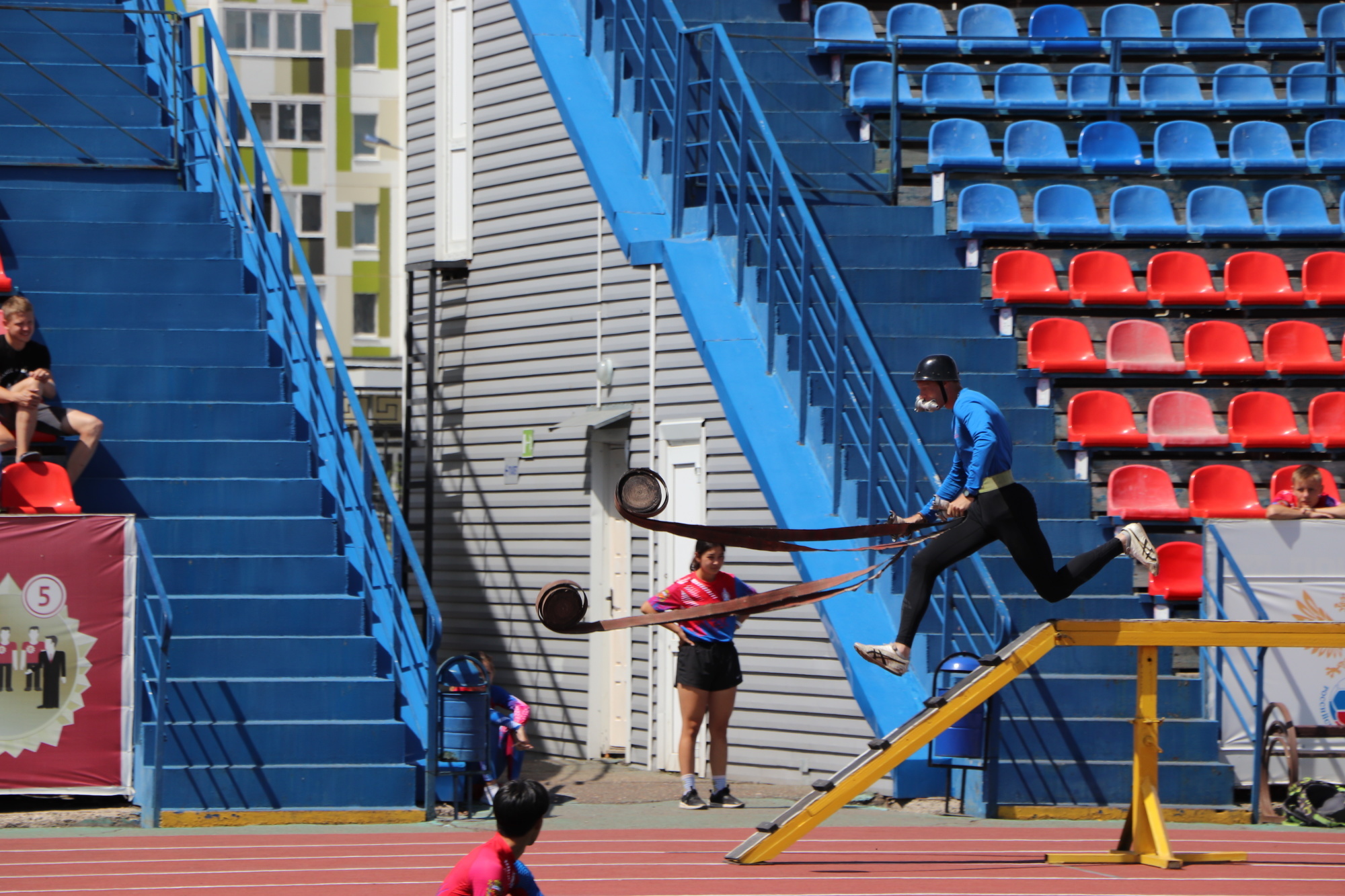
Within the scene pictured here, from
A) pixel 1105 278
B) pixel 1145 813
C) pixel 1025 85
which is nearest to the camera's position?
pixel 1145 813

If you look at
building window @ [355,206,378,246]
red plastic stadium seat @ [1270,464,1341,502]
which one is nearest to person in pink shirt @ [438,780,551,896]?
red plastic stadium seat @ [1270,464,1341,502]

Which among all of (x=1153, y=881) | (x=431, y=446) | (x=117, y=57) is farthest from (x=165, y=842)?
(x=117, y=57)

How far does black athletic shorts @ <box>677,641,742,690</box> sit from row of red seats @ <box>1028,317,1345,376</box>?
3751 millimetres

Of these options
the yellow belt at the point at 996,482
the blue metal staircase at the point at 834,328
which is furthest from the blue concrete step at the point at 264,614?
the yellow belt at the point at 996,482

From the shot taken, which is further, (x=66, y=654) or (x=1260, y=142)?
(x=1260, y=142)

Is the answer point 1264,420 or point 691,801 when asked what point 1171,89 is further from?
point 691,801

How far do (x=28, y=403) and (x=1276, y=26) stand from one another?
13203 millimetres

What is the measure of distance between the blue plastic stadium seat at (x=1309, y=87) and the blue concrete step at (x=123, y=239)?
1021 centimetres

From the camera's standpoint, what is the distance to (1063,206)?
14.5 m

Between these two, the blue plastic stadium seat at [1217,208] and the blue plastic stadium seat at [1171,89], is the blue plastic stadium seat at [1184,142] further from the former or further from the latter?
the blue plastic stadium seat at [1217,208]

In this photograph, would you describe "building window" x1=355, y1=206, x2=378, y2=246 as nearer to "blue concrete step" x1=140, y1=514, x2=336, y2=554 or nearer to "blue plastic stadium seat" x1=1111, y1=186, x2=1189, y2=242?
"blue plastic stadium seat" x1=1111, y1=186, x2=1189, y2=242

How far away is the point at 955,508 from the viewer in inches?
327

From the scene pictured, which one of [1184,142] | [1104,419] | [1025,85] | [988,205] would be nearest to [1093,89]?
[1025,85]

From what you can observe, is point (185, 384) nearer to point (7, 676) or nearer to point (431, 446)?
point (7, 676)
